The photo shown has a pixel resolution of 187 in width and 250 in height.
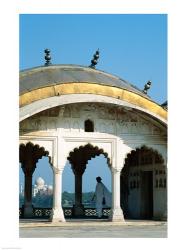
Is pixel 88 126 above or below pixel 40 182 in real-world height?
above

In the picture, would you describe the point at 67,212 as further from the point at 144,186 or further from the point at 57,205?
the point at 57,205

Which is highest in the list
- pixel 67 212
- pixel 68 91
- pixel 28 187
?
pixel 68 91

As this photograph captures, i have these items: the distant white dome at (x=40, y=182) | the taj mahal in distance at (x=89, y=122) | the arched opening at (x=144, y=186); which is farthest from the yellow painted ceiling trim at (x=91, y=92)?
the distant white dome at (x=40, y=182)

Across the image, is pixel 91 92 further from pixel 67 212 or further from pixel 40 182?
pixel 40 182

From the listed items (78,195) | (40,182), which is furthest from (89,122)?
(40,182)

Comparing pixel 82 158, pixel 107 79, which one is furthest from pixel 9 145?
pixel 82 158

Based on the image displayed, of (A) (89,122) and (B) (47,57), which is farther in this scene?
(B) (47,57)

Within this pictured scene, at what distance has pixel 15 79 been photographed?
10.4 m

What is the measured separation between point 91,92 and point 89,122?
1114 mm

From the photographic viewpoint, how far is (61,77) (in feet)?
58.5

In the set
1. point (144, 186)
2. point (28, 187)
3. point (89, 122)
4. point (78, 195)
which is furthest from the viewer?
point (78, 195)

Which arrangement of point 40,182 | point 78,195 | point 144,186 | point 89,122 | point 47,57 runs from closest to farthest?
1. point 89,122
2. point 47,57
3. point 144,186
4. point 78,195
5. point 40,182
